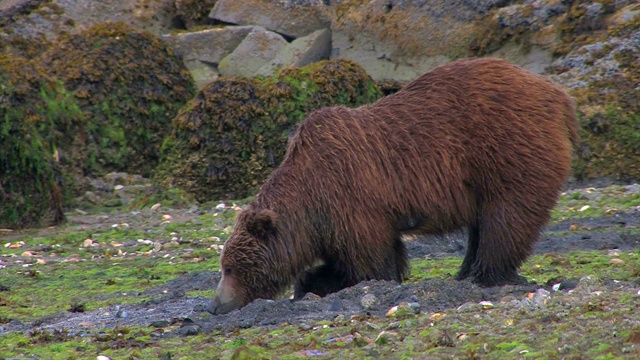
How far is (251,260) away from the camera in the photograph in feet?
27.1

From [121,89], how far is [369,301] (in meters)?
11.0

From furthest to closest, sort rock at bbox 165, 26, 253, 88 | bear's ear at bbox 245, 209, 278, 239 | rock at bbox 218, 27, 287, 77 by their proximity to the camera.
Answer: rock at bbox 165, 26, 253, 88 → rock at bbox 218, 27, 287, 77 → bear's ear at bbox 245, 209, 278, 239

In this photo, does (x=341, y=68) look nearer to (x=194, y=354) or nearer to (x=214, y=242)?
(x=214, y=242)

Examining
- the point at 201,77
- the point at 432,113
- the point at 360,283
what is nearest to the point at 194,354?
the point at 360,283

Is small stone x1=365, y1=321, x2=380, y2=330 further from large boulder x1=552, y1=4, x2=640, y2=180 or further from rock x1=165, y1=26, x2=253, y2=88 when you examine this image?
rock x1=165, y1=26, x2=253, y2=88

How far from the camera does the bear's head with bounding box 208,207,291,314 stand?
8.18 metres

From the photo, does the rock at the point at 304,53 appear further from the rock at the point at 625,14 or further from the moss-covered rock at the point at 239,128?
the rock at the point at 625,14

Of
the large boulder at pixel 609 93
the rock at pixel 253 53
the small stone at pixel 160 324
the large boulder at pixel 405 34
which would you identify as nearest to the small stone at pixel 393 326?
the small stone at pixel 160 324

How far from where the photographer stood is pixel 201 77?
1911cm

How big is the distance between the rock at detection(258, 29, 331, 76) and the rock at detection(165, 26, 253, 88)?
1092 millimetres

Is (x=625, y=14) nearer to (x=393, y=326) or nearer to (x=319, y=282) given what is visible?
(x=319, y=282)

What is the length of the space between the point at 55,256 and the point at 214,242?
1.79 meters

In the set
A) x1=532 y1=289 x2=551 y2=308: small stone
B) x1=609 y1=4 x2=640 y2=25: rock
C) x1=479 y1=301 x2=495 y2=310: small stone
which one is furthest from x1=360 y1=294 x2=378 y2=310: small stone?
x1=609 y1=4 x2=640 y2=25: rock

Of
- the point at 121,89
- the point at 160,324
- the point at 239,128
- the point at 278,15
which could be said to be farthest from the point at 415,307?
the point at 278,15
